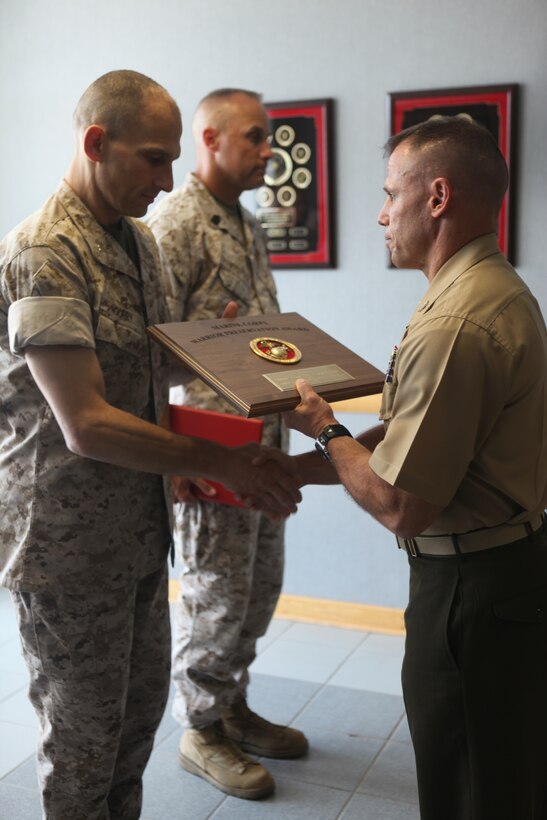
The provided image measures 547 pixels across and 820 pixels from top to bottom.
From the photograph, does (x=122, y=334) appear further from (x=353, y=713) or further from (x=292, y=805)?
(x=353, y=713)

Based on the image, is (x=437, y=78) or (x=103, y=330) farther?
(x=437, y=78)

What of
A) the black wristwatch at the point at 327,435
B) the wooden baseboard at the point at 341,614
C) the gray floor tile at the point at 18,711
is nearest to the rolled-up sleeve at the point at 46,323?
the black wristwatch at the point at 327,435

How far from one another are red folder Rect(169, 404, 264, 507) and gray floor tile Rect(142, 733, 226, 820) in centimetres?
97

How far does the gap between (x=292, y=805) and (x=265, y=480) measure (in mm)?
997

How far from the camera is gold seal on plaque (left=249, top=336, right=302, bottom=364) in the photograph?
2.02 meters

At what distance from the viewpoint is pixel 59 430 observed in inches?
72.9

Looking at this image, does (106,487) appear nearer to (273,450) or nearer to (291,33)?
(273,450)

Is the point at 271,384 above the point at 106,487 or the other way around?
above

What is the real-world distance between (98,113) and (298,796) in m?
1.88

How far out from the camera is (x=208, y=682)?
2.71 m

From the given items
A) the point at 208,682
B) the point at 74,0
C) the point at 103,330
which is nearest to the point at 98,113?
the point at 103,330

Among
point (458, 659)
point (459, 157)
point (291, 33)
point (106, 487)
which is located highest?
point (291, 33)

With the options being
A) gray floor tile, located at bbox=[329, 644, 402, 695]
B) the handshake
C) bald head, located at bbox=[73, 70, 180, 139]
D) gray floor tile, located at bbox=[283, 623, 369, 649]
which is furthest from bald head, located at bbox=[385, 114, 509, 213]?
gray floor tile, located at bbox=[283, 623, 369, 649]

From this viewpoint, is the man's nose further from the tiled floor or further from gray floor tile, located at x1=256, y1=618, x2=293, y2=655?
gray floor tile, located at x1=256, y1=618, x2=293, y2=655
